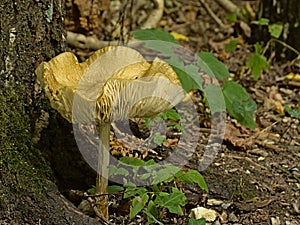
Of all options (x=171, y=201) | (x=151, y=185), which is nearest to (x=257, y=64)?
(x=151, y=185)

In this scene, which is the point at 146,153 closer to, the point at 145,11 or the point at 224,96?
the point at 224,96

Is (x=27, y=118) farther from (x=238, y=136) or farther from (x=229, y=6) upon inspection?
(x=229, y=6)

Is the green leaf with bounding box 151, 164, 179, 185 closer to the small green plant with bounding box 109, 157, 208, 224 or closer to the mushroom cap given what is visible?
the small green plant with bounding box 109, 157, 208, 224

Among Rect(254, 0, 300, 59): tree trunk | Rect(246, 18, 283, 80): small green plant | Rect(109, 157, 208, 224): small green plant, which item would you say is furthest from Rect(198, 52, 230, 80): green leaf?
Rect(254, 0, 300, 59): tree trunk

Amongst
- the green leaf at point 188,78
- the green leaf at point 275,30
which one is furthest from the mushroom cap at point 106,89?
the green leaf at point 275,30

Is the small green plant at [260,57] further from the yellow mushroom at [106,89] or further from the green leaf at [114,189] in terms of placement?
the green leaf at [114,189]
